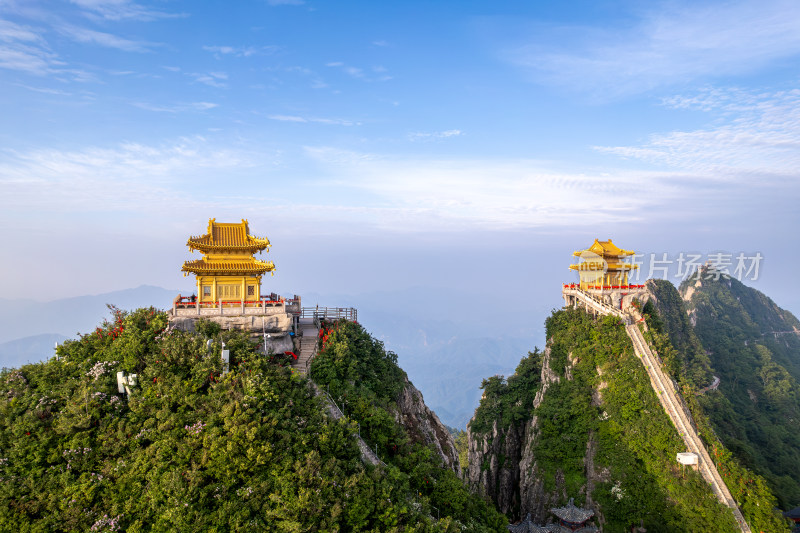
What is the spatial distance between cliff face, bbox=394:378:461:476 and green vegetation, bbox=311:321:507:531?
61 cm

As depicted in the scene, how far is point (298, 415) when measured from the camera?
17422 millimetres

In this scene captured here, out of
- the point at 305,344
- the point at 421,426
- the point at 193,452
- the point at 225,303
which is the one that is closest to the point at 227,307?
the point at 225,303

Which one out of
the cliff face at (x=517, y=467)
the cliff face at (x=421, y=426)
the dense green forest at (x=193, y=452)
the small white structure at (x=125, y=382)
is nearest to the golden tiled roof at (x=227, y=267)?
the dense green forest at (x=193, y=452)

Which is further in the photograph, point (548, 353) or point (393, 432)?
point (548, 353)

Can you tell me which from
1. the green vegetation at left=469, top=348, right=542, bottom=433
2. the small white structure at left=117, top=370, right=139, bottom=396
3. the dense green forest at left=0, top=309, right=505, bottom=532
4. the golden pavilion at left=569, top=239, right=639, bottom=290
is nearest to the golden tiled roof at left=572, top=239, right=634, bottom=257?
the golden pavilion at left=569, top=239, right=639, bottom=290

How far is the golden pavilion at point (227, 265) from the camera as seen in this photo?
→ 23.1 meters

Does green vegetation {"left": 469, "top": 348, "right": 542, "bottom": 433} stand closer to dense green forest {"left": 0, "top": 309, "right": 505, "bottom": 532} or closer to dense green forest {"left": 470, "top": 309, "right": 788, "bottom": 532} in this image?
Result: dense green forest {"left": 470, "top": 309, "right": 788, "bottom": 532}

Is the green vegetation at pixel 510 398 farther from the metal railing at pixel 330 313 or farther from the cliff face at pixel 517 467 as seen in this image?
the metal railing at pixel 330 313

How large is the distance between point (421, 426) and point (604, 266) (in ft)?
53.5

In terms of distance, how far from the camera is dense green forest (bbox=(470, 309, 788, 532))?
2159cm

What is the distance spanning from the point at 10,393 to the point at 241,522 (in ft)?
34.7

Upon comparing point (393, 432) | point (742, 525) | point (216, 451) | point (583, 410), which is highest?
point (216, 451)

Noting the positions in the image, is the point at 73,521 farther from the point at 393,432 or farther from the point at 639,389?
the point at 639,389

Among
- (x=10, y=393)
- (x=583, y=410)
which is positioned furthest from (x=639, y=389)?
(x=10, y=393)
